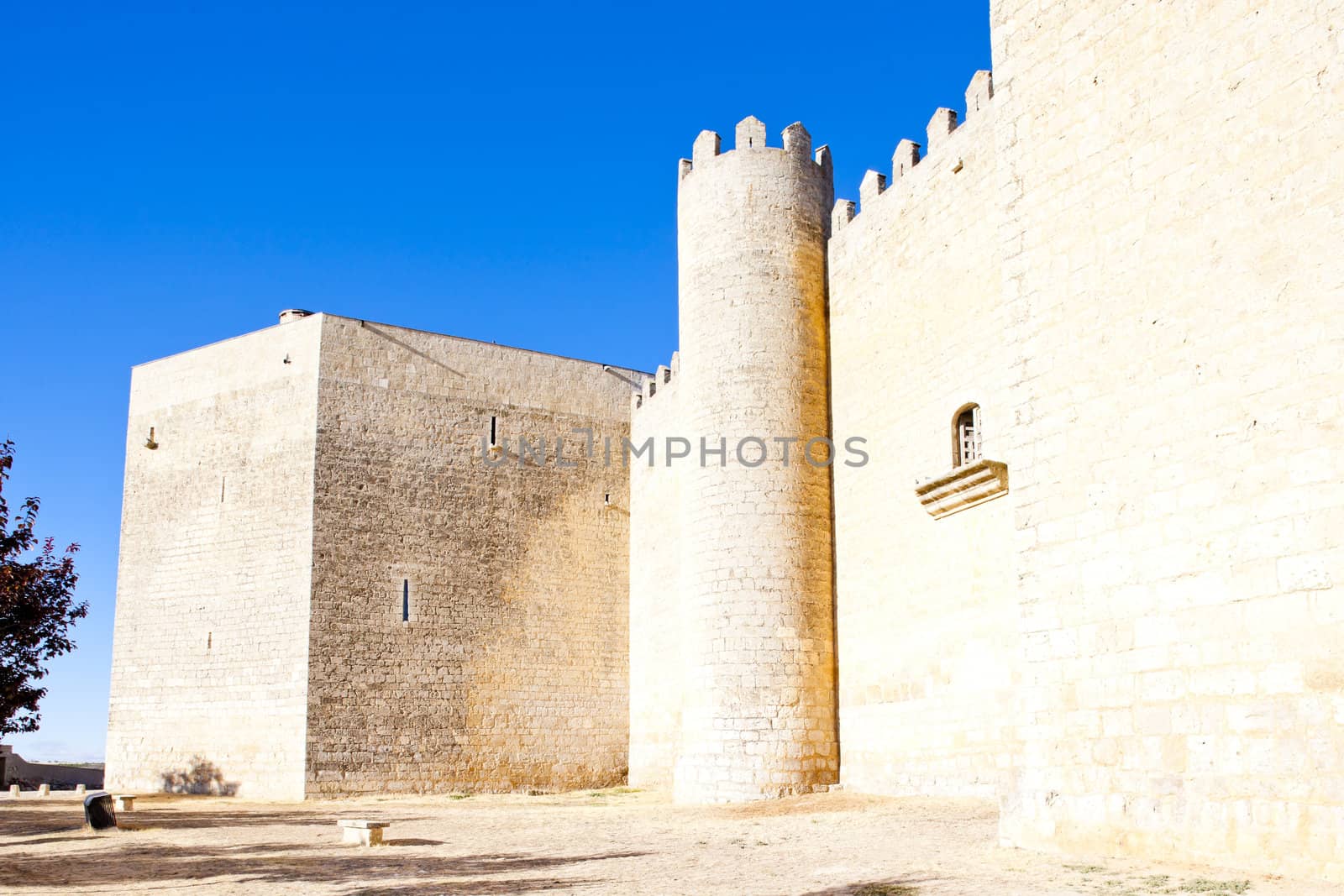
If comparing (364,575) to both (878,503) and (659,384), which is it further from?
(878,503)

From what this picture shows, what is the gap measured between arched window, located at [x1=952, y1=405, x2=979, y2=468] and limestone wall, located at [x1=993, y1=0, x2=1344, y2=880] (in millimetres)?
4055

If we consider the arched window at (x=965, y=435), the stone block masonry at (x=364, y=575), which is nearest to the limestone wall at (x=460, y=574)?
the stone block masonry at (x=364, y=575)

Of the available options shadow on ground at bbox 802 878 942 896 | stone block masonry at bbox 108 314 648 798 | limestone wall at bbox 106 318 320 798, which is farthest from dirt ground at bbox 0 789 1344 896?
stone block masonry at bbox 108 314 648 798

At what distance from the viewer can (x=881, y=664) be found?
13203 millimetres

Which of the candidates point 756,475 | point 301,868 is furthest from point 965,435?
point 301,868

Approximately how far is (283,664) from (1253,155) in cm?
1399

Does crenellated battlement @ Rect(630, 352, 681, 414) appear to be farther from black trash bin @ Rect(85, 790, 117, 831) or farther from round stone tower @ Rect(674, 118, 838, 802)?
black trash bin @ Rect(85, 790, 117, 831)

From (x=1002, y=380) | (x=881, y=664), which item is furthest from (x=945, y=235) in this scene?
(x=881, y=664)

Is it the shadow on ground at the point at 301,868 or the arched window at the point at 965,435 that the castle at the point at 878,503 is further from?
the shadow on ground at the point at 301,868

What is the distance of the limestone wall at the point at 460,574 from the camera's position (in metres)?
17.2

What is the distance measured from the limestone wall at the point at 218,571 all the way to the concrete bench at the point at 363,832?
670cm

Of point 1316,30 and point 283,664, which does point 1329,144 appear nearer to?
point 1316,30

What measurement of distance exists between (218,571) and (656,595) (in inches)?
245

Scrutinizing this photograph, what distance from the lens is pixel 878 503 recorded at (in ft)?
44.2
